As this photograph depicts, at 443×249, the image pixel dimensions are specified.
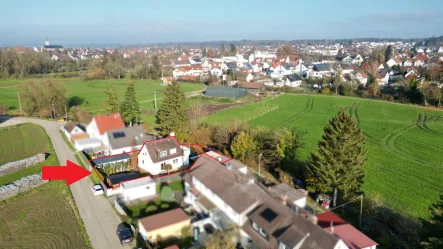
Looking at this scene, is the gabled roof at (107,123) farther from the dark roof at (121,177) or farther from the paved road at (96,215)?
the paved road at (96,215)

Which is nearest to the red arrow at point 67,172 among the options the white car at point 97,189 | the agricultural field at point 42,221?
the agricultural field at point 42,221

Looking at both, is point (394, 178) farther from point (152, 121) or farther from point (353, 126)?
point (152, 121)

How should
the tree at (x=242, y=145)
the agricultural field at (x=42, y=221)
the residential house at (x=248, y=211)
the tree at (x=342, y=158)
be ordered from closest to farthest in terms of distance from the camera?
the residential house at (x=248, y=211), the agricultural field at (x=42, y=221), the tree at (x=342, y=158), the tree at (x=242, y=145)

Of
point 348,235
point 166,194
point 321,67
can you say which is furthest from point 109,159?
point 321,67

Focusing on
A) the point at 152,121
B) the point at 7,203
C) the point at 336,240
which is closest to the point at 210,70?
the point at 152,121

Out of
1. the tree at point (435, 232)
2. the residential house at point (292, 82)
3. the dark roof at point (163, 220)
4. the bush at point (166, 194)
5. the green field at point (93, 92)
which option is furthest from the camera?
the residential house at point (292, 82)

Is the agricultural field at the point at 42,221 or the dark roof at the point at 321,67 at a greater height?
the dark roof at the point at 321,67

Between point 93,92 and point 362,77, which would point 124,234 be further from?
point 362,77
